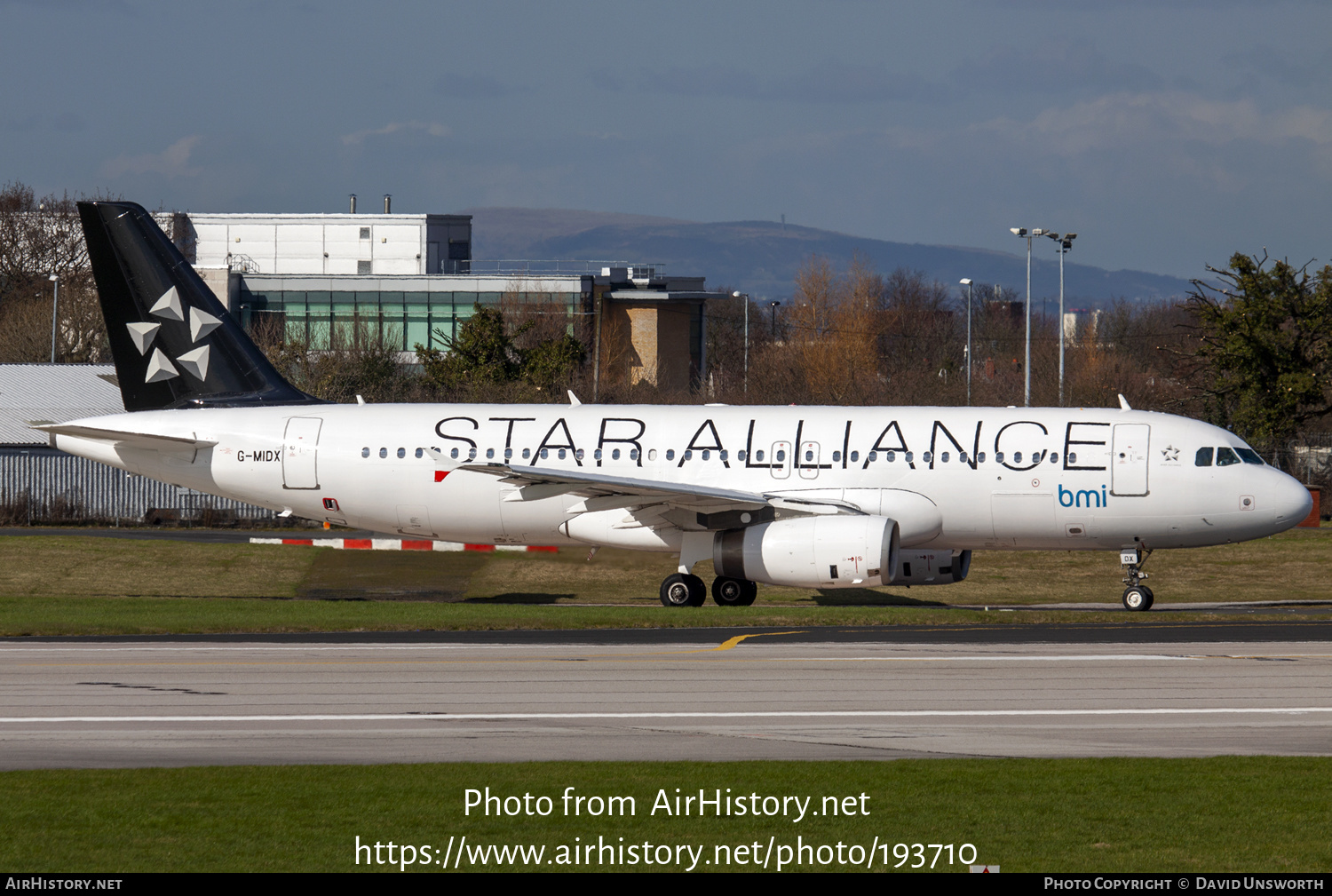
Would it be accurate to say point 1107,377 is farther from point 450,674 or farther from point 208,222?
point 208,222

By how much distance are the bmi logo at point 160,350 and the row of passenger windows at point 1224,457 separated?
810 inches

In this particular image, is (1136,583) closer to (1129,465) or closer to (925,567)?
(1129,465)

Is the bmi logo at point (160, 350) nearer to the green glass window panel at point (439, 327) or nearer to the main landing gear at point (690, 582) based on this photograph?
the main landing gear at point (690, 582)

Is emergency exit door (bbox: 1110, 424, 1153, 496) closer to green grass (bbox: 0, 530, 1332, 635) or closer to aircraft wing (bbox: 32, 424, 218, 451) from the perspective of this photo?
green grass (bbox: 0, 530, 1332, 635)

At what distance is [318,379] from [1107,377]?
34.9 m

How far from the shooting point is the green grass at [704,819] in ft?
34.3

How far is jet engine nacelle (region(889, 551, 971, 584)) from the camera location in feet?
101

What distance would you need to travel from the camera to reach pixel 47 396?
183ft

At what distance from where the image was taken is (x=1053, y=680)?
1898 cm

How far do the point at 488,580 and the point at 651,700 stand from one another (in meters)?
17.8

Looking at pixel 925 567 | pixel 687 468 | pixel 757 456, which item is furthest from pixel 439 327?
pixel 925 567

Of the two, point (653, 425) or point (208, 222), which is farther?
point (208, 222)
